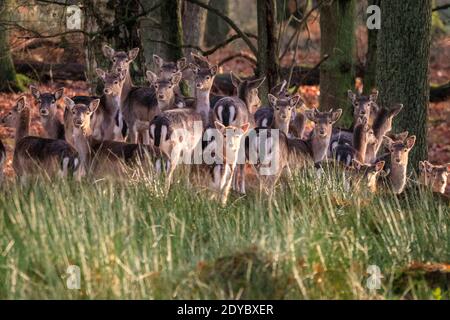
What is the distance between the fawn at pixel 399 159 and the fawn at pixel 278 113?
129cm

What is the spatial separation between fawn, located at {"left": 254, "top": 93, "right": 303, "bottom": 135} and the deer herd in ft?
0.04

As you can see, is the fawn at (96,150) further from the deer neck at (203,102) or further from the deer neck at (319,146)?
the deer neck at (319,146)

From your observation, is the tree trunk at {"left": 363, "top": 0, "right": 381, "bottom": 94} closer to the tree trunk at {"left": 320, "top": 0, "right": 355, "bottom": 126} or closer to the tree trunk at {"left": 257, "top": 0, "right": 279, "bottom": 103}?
the tree trunk at {"left": 320, "top": 0, "right": 355, "bottom": 126}

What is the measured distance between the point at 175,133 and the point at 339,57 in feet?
18.0

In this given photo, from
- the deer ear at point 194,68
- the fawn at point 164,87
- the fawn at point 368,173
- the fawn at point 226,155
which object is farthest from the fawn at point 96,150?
the fawn at point 368,173

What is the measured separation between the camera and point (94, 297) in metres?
6.57

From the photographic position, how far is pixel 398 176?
12742mm

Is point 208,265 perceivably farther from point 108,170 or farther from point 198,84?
point 198,84

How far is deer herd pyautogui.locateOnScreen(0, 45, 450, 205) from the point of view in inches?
444

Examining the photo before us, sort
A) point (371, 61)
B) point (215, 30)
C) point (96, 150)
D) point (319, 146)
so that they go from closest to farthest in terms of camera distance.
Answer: point (96, 150) → point (319, 146) → point (371, 61) → point (215, 30)

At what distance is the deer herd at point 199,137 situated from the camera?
37.0 feet

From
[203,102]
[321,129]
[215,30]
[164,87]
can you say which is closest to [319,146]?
[321,129]

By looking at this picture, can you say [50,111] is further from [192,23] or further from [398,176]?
[192,23]
